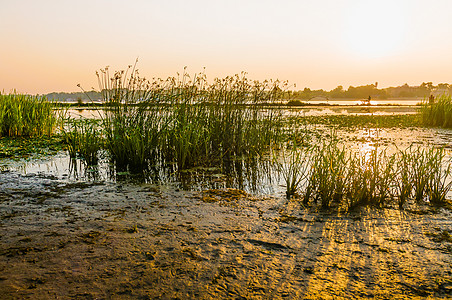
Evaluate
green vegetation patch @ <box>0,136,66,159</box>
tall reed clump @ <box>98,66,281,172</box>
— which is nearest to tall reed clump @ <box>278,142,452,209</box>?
tall reed clump @ <box>98,66,281,172</box>

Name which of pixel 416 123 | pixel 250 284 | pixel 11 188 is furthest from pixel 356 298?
pixel 416 123

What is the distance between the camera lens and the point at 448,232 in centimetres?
365

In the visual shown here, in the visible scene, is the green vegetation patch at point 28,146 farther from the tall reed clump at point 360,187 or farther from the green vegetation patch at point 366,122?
the green vegetation patch at point 366,122

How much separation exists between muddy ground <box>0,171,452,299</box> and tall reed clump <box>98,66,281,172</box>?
2268 millimetres

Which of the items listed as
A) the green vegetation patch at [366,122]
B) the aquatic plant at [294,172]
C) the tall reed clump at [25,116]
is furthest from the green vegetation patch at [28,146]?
the green vegetation patch at [366,122]

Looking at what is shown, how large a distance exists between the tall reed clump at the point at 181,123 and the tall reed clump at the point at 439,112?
11446mm

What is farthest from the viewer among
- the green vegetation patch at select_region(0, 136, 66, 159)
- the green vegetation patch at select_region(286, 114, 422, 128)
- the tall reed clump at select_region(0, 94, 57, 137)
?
the green vegetation patch at select_region(286, 114, 422, 128)

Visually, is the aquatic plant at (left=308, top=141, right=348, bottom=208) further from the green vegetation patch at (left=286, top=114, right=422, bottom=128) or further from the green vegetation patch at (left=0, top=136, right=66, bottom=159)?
the green vegetation patch at (left=286, top=114, right=422, bottom=128)

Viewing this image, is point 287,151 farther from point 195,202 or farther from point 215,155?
point 195,202

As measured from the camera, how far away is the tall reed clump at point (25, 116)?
1045 cm

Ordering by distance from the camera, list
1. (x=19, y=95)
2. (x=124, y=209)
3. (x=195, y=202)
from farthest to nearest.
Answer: (x=19, y=95) → (x=195, y=202) → (x=124, y=209)

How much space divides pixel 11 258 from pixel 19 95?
34.4 feet

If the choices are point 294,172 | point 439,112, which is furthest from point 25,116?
point 439,112

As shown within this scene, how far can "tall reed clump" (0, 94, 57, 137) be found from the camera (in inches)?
412
